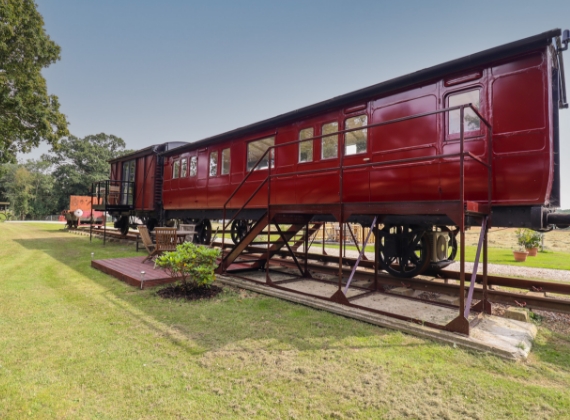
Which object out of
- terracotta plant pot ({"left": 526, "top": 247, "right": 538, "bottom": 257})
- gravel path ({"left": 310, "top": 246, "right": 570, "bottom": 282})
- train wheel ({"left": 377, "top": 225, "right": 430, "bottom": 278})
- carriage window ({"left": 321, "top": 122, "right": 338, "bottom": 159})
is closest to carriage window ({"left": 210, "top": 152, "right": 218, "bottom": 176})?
carriage window ({"left": 321, "top": 122, "right": 338, "bottom": 159})

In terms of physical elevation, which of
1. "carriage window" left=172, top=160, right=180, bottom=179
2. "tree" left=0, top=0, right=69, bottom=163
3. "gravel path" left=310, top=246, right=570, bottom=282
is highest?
"tree" left=0, top=0, right=69, bottom=163

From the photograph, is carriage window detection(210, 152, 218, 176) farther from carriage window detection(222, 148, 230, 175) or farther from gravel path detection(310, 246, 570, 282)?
gravel path detection(310, 246, 570, 282)

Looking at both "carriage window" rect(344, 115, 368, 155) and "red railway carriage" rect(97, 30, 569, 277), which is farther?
"carriage window" rect(344, 115, 368, 155)

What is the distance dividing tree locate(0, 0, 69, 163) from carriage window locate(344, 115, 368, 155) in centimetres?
1304

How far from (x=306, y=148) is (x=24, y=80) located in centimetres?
1271

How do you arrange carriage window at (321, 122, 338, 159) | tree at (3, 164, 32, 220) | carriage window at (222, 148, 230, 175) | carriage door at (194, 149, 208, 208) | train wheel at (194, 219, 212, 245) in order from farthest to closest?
tree at (3, 164, 32, 220), train wheel at (194, 219, 212, 245), carriage door at (194, 149, 208, 208), carriage window at (222, 148, 230, 175), carriage window at (321, 122, 338, 159)

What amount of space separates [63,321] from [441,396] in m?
4.26

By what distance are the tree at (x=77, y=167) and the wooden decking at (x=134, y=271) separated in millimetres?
49798

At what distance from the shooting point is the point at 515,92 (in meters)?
4.32

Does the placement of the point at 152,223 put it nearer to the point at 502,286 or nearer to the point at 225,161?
the point at 225,161

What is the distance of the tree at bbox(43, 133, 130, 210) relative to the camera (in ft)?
170

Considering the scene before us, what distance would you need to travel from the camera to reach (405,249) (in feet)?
20.8

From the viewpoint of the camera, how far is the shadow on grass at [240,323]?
3.53 m

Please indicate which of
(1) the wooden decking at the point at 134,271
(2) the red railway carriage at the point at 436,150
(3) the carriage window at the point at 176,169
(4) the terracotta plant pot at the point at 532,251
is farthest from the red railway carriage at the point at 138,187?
(4) the terracotta plant pot at the point at 532,251
